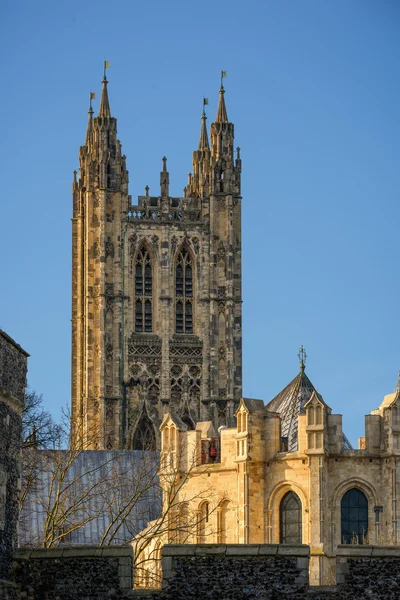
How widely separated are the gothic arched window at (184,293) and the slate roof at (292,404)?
1375 inches

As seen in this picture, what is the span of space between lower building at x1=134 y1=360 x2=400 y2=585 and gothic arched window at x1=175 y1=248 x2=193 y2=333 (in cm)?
4446

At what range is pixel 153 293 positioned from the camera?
115m

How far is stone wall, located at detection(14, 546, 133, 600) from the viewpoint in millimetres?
24828

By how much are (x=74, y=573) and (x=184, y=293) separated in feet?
297

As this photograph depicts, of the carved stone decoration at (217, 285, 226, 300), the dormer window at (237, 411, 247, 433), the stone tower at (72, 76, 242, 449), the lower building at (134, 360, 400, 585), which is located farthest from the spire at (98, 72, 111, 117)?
the dormer window at (237, 411, 247, 433)

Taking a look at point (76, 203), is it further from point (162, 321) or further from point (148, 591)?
point (148, 591)

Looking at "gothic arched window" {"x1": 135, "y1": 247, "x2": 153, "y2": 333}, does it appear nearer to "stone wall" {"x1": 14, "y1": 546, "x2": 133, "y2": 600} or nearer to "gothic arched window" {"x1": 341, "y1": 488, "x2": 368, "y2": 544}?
"gothic arched window" {"x1": 341, "y1": 488, "x2": 368, "y2": 544}

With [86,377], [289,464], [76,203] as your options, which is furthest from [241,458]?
[76,203]

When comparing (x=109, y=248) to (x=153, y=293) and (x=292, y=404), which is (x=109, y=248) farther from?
(x=292, y=404)

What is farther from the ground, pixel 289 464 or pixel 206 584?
pixel 289 464

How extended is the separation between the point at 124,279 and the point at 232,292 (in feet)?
20.5

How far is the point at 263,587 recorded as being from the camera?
82.6 feet

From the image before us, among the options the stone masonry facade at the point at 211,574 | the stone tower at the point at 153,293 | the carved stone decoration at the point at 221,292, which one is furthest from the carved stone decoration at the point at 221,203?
the stone masonry facade at the point at 211,574

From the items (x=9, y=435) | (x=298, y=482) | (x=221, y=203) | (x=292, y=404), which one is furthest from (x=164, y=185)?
(x=9, y=435)
